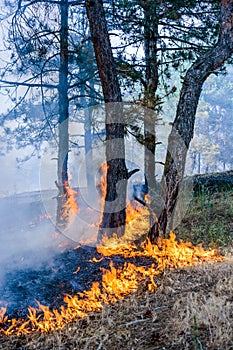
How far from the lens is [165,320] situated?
2613mm

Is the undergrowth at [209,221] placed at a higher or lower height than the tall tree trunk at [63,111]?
lower

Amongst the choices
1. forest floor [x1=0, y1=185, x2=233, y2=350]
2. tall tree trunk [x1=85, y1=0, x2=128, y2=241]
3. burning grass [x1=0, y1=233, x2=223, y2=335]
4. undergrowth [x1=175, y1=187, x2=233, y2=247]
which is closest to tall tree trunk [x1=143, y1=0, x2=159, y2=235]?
tall tree trunk [x1=85, y1=0, x2=128, y2=241]

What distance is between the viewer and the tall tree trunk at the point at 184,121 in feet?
15.4

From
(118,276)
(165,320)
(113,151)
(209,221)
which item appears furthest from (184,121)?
(165,320)

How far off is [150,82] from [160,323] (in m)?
5.28

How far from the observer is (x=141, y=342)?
236 centimetres

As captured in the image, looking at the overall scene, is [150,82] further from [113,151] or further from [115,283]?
[115,283]

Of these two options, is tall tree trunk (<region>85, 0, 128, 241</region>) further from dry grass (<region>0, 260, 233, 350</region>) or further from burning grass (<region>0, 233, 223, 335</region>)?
dry grass (<region>0, 260, 233, 350</region>)

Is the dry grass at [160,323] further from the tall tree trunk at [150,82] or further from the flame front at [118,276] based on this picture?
the tall tree trunk at [150,82]

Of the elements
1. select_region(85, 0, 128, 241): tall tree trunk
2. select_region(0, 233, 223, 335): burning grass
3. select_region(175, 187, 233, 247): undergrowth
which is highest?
select_region(85, 0, 128, 241): tall tree trunk

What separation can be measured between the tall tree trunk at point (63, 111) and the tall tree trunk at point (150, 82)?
1.79 meters

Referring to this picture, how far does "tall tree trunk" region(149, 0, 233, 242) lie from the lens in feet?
15.4

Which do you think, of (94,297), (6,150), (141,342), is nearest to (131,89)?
(94,297)

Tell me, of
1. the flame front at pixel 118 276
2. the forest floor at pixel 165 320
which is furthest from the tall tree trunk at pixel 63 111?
the forest floor at pixel 165 320
